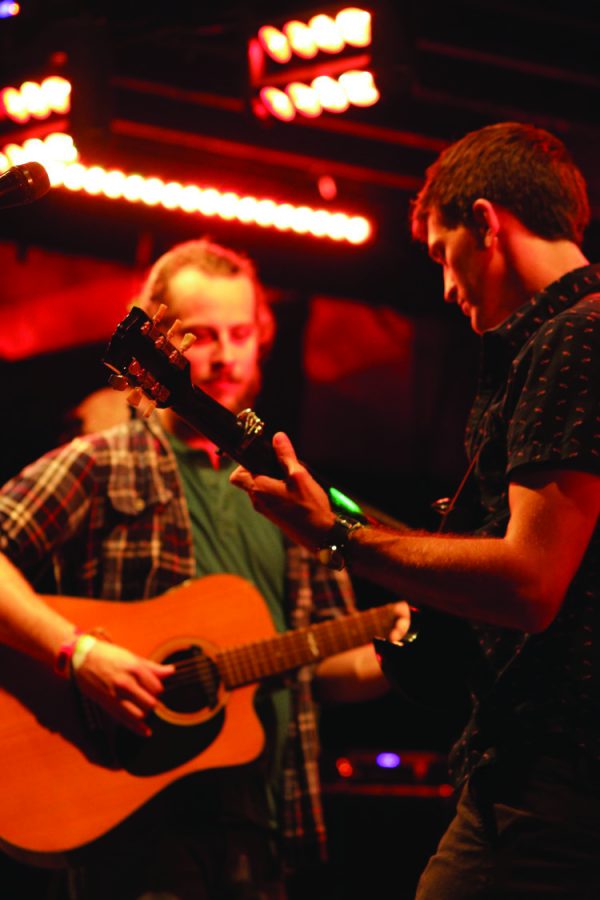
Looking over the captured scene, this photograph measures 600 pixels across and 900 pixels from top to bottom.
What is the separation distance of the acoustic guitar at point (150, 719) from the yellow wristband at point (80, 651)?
0.09 metres

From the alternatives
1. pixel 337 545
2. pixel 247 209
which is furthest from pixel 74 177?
pixel 337 545

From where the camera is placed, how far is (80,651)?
8.82ft

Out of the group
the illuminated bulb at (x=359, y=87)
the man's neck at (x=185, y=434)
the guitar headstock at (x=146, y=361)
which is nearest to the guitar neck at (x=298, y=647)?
the man's neck at (x=185, y=434)

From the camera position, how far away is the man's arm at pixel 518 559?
1.62 metres

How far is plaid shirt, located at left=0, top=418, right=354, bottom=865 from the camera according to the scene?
2.95 metres

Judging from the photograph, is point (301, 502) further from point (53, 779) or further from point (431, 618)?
point (53, 779)

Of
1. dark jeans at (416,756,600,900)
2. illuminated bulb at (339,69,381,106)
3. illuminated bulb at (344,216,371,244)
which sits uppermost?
illuminated bulb at (339,69,381,106)

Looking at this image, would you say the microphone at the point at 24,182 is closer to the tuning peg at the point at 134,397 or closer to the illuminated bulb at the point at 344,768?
the tuning peg at the point at 134,397

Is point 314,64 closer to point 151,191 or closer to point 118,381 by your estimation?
point 151,191

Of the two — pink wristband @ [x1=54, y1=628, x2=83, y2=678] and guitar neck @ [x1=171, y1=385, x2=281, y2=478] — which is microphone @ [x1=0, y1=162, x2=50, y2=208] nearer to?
guitar neck @ [x1=171, y1=385, x2=281, y2=478]

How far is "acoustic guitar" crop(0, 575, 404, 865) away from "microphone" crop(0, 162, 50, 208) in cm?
131

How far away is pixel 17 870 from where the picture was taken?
4129mm

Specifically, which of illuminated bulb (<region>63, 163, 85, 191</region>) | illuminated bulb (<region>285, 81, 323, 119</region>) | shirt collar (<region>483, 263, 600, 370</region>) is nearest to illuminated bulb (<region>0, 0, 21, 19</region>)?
illuminated bulb (<region>63, 163, 85, 191</region>)

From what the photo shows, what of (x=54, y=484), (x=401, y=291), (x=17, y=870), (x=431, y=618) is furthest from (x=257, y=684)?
(x=401, y=291)
